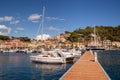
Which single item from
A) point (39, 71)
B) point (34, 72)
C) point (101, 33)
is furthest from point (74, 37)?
point (34, 72)

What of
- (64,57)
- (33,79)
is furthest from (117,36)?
(33,79)

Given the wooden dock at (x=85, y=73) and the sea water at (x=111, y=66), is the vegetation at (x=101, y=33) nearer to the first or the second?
the sea water at (x=111, y=66)

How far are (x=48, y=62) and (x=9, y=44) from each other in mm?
131235

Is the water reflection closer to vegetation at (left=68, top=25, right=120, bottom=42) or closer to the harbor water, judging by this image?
the harbor water

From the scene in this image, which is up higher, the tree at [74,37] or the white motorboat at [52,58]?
the tree at [74,37]

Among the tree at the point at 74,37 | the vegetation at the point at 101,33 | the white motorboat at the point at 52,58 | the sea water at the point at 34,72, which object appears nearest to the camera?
the sea water at the point at 34,72

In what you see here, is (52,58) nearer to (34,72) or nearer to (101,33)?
(34,72)

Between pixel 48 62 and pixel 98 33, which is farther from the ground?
pixel 98 33

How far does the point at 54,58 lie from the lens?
42.2m

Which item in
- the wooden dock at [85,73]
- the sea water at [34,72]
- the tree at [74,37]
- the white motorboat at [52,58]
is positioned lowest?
the sea water at [34,72]

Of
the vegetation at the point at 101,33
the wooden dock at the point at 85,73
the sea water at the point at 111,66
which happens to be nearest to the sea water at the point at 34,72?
the wooden dock at the point at 85,73

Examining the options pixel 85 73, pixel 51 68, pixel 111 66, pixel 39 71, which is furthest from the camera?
pixel 111 66

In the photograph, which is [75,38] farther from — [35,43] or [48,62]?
[48,62]

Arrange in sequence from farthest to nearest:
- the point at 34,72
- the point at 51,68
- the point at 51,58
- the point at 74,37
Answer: the point at 74,37, the point at 51,58, the point at 51,68, the point at 34,72
